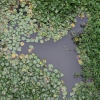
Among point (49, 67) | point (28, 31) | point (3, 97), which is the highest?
point (28, 31)

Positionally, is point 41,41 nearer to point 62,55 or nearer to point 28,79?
point 62,55

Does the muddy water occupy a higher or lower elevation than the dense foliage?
higher

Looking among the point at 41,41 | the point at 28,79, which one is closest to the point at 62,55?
the point at 41,41

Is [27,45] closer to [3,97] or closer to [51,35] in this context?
[51,35]

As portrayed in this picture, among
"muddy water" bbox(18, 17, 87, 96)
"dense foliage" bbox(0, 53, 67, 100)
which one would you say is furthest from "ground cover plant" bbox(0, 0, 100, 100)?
"muddy water" bbox(18, 17, 87, 96)

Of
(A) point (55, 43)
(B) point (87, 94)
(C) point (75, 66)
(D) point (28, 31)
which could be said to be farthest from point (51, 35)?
(B) point (87, 94)

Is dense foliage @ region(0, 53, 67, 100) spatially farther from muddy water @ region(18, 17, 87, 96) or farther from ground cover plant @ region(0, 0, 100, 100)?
muddy water @ region(18, 17, 87, 96)

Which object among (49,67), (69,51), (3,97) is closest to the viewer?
(3,97)
